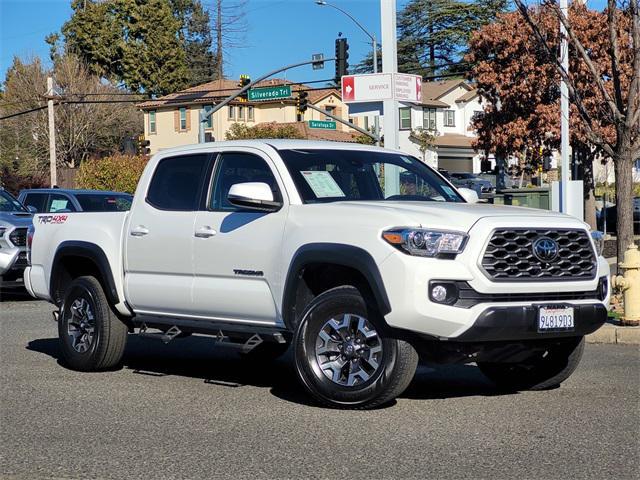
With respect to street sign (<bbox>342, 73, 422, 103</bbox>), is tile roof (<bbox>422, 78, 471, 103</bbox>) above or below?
above

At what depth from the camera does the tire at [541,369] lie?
779cm

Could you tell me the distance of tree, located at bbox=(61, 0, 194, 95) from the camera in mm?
79875

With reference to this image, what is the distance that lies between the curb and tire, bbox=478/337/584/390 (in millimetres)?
3170

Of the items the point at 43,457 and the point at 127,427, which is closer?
the point at 43,457

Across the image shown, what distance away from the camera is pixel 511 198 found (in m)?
25.7

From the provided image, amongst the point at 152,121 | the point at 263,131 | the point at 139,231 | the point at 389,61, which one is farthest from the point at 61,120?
the point at 139,231

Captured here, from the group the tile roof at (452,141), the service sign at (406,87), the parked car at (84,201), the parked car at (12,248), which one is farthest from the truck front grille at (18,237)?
the tile roof at (452,141)

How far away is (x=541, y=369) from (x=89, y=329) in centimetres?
392

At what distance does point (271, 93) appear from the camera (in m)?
36.9

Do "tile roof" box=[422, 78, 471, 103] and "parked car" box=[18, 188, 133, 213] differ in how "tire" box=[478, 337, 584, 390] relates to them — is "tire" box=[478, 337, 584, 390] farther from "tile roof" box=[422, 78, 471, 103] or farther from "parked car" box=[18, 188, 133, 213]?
"tile roof" box=[422, 78, 471, 103]

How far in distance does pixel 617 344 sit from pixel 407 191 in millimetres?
4077

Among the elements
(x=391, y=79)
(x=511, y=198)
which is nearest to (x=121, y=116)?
(x=511, y=198)

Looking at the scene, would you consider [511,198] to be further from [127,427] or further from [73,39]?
[73,39]

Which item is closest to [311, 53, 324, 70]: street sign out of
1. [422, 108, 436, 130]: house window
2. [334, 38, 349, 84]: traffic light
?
[334, 38, 349, 84]: traffic light
